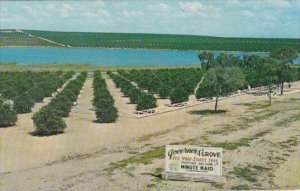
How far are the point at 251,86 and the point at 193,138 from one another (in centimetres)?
3935

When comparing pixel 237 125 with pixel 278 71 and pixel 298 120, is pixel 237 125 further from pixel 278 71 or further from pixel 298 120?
pixel 278 71

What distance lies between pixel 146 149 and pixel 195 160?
10.2m

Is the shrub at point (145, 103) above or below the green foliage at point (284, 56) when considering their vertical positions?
below

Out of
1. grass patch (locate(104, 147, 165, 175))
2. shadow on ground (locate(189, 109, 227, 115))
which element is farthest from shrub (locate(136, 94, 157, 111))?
grass patch (locate(104, 147, 165, 175))


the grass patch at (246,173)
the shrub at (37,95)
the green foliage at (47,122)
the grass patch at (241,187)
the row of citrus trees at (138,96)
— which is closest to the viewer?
the grass patch at (241,187)

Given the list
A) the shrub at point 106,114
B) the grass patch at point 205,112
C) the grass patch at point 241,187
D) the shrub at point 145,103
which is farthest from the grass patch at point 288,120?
the grass patch at point 241,187

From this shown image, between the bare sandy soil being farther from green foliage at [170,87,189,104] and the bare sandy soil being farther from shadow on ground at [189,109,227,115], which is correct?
green foliage at [170,87,189,104]

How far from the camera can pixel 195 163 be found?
23.2 m

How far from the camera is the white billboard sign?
2302cm

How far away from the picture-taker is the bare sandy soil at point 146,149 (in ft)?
80.9

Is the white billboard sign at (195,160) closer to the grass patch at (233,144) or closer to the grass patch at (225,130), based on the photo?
the grass patch at (233,144)

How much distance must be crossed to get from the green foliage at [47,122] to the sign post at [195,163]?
54.4 feet

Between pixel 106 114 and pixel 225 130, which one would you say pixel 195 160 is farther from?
pixel 106 114

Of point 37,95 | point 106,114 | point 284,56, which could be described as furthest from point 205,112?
point 37,95
